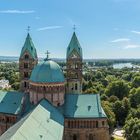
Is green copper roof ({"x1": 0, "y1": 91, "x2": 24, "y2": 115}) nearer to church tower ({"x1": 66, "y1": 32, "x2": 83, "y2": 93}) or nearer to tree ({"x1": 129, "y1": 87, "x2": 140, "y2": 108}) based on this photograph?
church tower ({"x1": 66, "y1": 32, "x2": 83, "y2": 93})

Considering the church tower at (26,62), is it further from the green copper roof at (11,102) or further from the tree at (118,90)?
the tree at (118,90)

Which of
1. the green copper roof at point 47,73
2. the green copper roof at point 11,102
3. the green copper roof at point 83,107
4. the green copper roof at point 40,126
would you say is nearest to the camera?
the green copper roof at point 40,126

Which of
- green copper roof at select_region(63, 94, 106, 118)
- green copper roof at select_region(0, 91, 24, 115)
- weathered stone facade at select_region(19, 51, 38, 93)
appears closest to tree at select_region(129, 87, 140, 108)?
weathered stone facade at select_region(19, 51, 38, 93)

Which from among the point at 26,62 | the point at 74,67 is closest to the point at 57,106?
the point at 74,67

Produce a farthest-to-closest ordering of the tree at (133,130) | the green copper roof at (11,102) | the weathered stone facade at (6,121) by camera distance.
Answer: the green copper roof at (11,102)
the weathered stone facade at (6,121)
the tree at (133,130)

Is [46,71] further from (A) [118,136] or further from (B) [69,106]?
(A) [118,136]

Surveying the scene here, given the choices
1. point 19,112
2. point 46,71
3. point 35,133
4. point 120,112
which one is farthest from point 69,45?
point 35,133

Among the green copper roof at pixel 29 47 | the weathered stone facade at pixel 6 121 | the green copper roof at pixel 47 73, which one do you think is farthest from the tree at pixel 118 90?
the weathered stone facade at pixel 6 121
